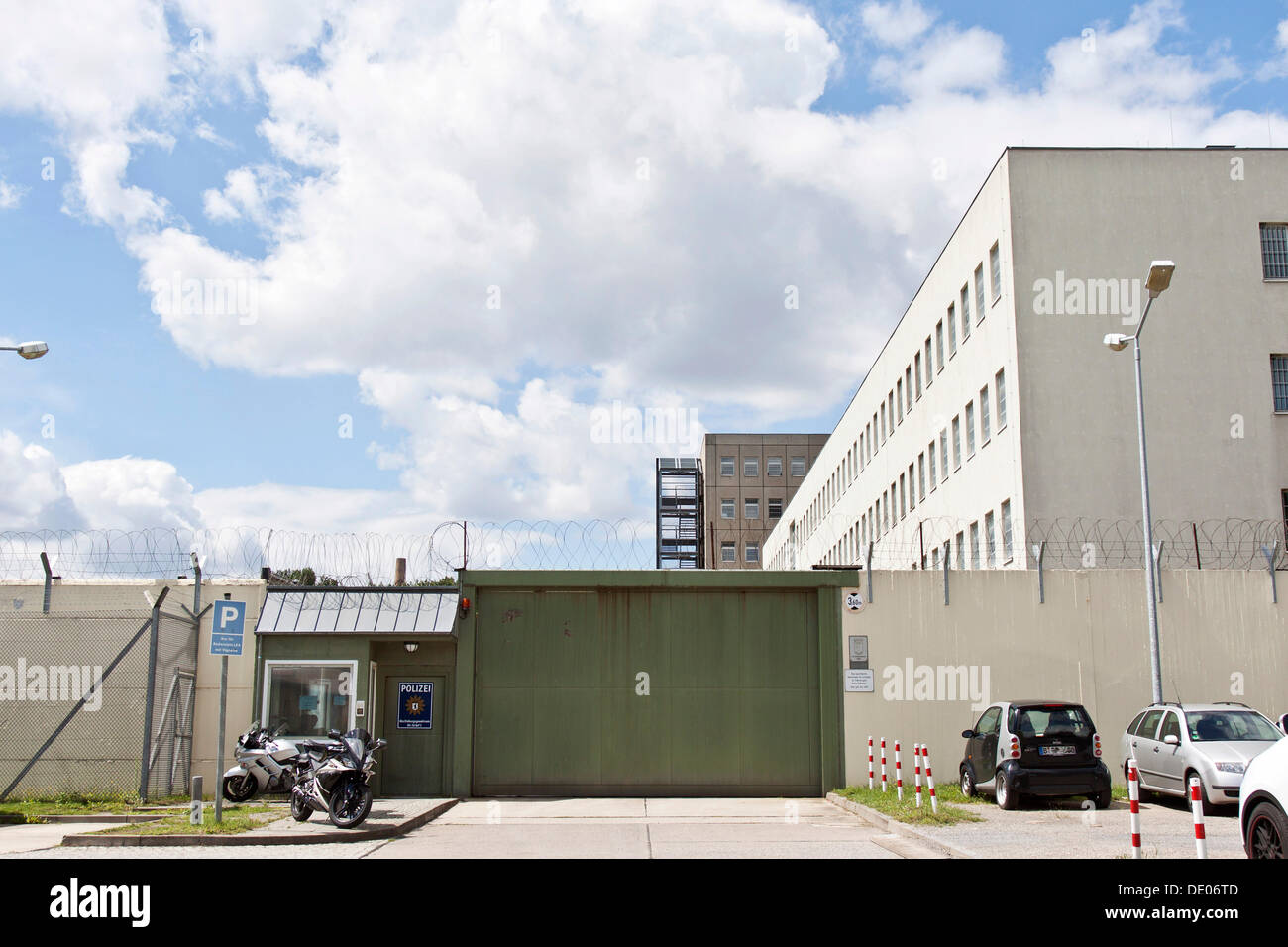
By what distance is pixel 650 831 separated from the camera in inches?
632

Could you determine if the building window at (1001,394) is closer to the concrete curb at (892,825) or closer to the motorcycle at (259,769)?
the concrete curb at (892,825)

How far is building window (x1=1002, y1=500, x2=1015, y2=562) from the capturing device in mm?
29875

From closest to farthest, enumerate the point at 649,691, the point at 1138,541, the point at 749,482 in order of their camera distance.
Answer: the point at 649,691, the point at 1138,541, the point at 749,482

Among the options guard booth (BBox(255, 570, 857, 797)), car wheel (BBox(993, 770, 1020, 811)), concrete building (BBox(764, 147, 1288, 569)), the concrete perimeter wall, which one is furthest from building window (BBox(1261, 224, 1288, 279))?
car wheel (BBox(993, 770, 1020, 811))

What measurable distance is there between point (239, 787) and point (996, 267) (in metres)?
22.4

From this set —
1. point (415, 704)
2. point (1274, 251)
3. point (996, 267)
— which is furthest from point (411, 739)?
point (1274, 251)

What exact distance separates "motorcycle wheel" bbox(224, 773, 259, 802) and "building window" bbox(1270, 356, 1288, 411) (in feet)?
80.5

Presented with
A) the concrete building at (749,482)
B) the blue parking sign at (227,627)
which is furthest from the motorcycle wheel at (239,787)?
the concrete building at (749,482)

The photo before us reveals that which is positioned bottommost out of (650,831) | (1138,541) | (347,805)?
(650,831)

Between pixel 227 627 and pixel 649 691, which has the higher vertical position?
pixel 227 627

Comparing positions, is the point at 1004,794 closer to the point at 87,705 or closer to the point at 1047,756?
the point at 1047,756
